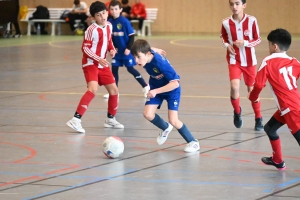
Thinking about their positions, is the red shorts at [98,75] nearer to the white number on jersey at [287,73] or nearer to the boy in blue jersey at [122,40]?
the boy in blue jersey at [122,40]

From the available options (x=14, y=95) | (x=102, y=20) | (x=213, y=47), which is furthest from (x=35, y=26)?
(x=102, y=20)

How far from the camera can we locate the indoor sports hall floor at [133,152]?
631 centimetres

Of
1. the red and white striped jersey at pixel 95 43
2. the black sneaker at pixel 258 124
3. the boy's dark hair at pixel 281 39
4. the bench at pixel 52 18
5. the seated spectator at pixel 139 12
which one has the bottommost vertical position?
the bench at pixel 52 18

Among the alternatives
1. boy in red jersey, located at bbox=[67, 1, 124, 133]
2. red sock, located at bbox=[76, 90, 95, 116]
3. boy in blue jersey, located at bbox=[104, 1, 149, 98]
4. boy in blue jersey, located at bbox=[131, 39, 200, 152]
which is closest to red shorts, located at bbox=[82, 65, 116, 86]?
boy in red jersey, located at bbox=[67, 1, 124, 133]

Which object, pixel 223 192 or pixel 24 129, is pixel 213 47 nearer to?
pixel 24 129

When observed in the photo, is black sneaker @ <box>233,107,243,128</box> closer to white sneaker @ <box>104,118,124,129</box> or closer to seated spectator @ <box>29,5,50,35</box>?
white sneaker @ <box>104,118,124,129</box>

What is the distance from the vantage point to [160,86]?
8219mm

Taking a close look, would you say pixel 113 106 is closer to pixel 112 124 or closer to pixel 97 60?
pixel 112 124

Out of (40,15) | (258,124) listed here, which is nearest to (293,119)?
(258,124)

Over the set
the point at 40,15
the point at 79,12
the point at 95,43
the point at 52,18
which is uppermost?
the point at 95,43

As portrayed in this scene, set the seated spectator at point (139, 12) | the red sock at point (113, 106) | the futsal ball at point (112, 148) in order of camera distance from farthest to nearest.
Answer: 1. the seated spectator at point (139, 12)
2. the red sock at point (113, 106)
3. the futsal ball at point (112, 148)

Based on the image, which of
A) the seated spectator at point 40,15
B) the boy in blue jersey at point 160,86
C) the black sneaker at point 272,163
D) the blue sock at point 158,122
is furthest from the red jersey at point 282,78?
the seated spectator at point 40,15

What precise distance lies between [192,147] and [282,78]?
1.72 metres

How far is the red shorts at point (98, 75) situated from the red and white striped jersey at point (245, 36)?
5.68 ft
